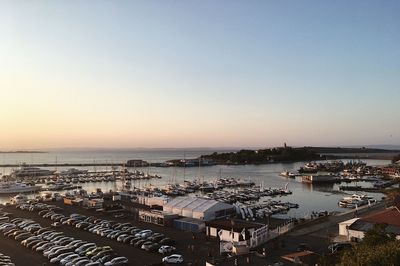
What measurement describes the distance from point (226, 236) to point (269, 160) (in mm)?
69373

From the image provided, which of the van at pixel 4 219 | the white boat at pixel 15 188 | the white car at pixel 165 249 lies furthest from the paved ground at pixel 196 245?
the white boat at pixel 15 188

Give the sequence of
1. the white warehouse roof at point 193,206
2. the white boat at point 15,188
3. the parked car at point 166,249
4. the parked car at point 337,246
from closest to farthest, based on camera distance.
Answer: the parked car at point 337,246, the parked car at point 166,249, the white warehouse roof at point 193,206, the white boat at point 15,188

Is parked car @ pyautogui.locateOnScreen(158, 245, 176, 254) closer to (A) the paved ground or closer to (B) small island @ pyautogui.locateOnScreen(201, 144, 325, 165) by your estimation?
(A) the paved ground

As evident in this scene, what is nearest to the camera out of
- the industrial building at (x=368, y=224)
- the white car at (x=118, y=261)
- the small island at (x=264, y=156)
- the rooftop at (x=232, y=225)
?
the white car at (x=118, y=261)

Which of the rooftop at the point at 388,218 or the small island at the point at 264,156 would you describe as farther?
the small island at the point at 264,156

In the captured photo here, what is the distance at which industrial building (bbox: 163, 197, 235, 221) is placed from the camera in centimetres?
1925

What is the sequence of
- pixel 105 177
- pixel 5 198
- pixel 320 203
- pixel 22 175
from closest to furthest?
pixel 320 203 < pixel 5 198 < pixel 105 177 < pixel 22 175

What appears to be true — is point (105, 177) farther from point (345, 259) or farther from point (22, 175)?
point (345, 259)

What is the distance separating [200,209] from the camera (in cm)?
1947

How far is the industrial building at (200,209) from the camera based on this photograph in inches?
758

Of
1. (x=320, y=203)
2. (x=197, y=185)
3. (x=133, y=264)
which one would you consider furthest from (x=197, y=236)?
(x=197, y=185)

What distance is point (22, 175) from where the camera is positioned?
58625 millimetres

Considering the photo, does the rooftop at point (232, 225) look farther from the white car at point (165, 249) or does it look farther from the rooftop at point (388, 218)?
the rooftop at point (388, 218)

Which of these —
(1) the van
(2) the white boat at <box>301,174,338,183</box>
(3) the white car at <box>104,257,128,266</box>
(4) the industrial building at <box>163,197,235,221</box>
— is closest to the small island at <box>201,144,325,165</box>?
(2) the white boat at <box>301,174,338,183</box>
